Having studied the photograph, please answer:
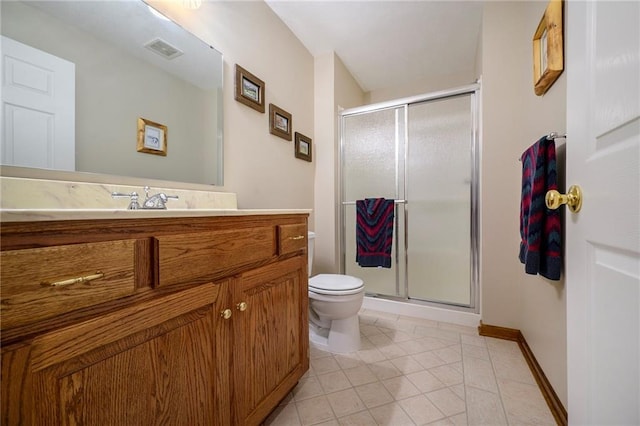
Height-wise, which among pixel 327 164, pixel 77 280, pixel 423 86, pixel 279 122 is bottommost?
pixel 77 280

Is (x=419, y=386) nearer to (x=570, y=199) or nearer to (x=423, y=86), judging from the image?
(x=570, y=199)

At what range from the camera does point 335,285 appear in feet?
5.25

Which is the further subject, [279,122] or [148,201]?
[279,122]

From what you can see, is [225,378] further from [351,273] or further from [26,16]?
[351,273]

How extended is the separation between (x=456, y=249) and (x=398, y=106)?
4.47 ft

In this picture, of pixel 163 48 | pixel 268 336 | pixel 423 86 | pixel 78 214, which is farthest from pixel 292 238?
pixel 423 86

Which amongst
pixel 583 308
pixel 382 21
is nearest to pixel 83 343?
pixel 583 308

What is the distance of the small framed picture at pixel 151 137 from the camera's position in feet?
3.58

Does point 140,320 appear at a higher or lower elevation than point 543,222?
lower

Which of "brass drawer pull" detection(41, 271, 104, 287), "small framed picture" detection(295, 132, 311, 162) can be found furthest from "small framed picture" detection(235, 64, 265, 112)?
"brass drawer pull" detection(41, 271, 104, 287)

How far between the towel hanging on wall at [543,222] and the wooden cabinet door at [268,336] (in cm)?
103

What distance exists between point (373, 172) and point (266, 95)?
3.84 feet

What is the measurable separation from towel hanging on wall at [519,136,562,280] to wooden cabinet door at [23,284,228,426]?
4.28ft

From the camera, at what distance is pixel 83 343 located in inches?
19.0
